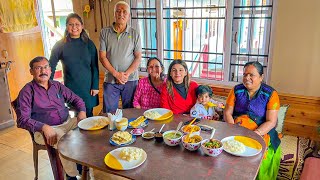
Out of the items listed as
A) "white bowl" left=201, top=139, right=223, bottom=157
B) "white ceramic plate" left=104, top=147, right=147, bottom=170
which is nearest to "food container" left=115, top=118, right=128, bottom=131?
"white ceramic plate" left=104, top=147, right=147, bottom=170

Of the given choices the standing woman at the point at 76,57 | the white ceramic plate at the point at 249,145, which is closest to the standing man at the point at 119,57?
the standing woman at the point at 76,57

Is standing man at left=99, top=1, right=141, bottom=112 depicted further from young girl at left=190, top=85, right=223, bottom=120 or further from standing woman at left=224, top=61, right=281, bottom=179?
standing woman at left=224, top=61, right=281, bottom=179

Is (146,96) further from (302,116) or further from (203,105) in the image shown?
(302,116)

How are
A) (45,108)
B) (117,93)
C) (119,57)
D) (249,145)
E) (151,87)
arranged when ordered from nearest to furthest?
(249,145) < (45,108) < (151,87) < (119,57) < (117,93)

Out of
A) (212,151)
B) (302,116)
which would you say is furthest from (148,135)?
(302,116)

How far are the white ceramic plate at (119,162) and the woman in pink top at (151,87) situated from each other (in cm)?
106

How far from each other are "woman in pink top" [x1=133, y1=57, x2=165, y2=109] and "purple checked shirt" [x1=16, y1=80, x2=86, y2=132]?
1.84ft

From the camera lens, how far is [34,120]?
2.10 metres

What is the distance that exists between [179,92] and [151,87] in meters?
0.34

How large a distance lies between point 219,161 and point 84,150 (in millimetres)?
792

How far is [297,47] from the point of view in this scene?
2664 millimetres

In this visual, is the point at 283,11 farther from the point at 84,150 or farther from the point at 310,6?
the point at 84,150

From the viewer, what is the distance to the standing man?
2715 millimetres

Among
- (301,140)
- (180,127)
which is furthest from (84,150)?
(301,140)
